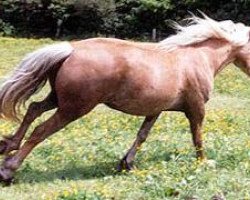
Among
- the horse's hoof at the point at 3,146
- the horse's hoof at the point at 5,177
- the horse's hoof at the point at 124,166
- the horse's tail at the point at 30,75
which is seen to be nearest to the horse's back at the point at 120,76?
the horse's tail at the point at 30,75

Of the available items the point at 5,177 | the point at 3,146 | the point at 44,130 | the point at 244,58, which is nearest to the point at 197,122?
the point at 244,58

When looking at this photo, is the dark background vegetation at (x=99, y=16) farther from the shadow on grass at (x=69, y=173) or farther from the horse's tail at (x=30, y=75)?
the horse's tail at (x=30, y=75)

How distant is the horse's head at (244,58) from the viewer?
9961mm

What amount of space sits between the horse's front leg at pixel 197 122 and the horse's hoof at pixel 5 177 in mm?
2576

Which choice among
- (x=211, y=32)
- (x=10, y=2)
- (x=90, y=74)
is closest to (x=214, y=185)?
(x=90, y=74)

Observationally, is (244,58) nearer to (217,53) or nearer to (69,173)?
(217,53)

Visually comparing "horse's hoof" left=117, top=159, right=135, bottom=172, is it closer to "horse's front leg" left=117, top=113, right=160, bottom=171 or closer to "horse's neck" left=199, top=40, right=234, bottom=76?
"horse's front leg" left=117, top=113, right=160, bottom=171

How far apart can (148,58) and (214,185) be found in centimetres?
199

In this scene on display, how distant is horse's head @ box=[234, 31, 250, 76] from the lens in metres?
9.96

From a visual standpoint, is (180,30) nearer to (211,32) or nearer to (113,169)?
(211,32)

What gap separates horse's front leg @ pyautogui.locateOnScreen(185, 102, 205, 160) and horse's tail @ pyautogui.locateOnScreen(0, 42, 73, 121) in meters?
2.07

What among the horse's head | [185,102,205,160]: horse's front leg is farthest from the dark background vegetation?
[185,102,205,160]: horse's front leg

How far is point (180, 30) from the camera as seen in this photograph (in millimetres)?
9500

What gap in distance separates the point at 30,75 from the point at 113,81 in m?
0.92
